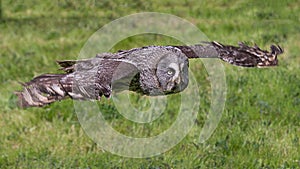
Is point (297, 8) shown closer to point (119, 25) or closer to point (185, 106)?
point (119, 25)

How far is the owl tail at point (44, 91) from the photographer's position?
5842 mm

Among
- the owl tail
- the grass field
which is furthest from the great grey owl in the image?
the grass field

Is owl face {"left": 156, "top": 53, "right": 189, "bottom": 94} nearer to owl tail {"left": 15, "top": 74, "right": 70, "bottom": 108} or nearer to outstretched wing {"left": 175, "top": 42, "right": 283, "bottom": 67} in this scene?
outstretched wing {"left": 175, "top": 42, "right": 283, "bottom": 67}

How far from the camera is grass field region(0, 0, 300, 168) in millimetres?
7582

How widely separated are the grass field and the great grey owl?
1660 millimetres

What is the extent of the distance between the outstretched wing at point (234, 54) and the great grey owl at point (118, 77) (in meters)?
0.02

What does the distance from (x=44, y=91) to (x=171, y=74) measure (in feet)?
4.09

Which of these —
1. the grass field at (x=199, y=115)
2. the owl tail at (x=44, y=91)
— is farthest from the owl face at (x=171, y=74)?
the grass field at (x=199, y=115)

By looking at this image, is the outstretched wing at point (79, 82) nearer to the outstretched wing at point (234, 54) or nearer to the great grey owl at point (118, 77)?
the great grey owl at point (118, 77)

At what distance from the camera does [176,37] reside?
1363cm

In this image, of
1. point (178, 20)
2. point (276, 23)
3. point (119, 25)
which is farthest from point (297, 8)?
point (119, 25)

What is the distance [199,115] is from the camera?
891 cm

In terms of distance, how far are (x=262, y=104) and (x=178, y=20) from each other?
21.7 feet

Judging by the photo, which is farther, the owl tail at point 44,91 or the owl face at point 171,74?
the owl tail at point 44,91
